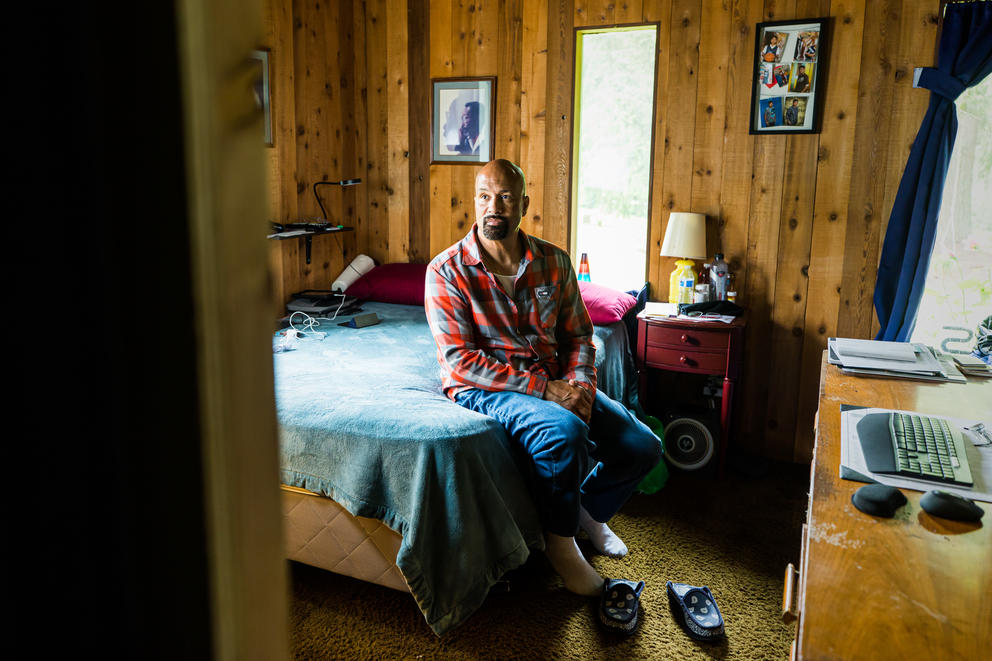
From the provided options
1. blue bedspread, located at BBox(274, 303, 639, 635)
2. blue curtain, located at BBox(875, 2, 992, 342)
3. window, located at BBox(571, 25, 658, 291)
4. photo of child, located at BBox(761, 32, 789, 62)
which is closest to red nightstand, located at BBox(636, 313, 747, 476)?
window, located at BBox(571, 25, 658, 291)

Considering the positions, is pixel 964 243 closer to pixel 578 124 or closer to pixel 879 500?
pixel 578 124

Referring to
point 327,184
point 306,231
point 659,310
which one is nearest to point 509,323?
point 659,310

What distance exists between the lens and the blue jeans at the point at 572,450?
1.97 m

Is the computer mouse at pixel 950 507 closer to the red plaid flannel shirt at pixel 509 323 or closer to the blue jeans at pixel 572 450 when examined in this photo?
the blue jeans at pixel 572 450

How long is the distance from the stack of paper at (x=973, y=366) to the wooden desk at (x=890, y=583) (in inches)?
40.4

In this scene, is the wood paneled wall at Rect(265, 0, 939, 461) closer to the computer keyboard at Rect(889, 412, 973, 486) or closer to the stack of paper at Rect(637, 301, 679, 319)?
the stack of paper at Rect(637, 301, 679, 319)

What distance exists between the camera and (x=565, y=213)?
3.60m

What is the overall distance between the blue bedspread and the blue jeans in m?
0.06

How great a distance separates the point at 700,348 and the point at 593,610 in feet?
4.41

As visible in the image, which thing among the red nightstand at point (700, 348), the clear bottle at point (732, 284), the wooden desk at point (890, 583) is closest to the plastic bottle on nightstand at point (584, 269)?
the red nightstand at point (700, 348)

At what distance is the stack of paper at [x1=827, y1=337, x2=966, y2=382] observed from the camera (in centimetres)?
207

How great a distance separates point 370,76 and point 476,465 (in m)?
2.81

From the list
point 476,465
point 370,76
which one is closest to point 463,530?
point 476,465

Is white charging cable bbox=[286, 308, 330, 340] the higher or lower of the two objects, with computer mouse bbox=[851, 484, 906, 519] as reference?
lower
